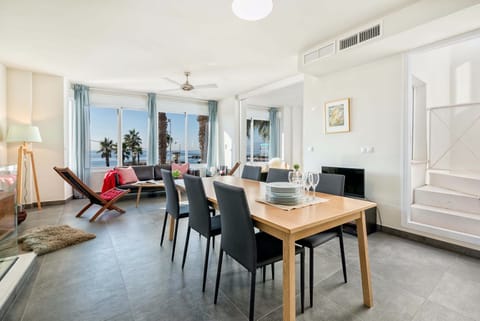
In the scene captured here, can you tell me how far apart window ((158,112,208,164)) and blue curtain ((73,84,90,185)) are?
1.77m

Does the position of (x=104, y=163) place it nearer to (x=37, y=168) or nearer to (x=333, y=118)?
(x=37, y=168)

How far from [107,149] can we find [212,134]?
291 centimetres

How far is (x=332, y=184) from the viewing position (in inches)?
88.4

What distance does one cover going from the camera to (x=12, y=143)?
172 inches

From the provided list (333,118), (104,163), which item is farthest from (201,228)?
(104,163)

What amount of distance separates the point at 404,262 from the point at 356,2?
2669 millimetres

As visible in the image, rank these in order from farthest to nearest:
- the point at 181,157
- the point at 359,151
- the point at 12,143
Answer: the point at 181,157 < the point at 12,143 < the point at 359,151

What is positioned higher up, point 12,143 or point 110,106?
point 110,106

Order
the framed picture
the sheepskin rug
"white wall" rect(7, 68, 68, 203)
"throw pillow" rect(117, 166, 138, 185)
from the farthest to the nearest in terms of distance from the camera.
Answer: "throw pillow" rect(117, 166, 138, 185) < "white wall" rect(7, 68, 68, 203) < the framed picture < the sheepskin rug

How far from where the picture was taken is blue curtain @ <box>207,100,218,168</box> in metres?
7.28

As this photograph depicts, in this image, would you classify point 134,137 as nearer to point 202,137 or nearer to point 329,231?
point 202,137

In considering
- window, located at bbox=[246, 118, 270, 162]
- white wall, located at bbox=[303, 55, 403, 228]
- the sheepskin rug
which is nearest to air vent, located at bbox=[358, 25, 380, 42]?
white wall, located at bbox=[303, 55, 403, 228]

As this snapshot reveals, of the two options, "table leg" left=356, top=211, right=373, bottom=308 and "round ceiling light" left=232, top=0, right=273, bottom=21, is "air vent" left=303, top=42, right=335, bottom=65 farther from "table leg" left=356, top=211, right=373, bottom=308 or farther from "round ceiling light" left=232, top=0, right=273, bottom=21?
"table leg" left=356, top=211, right=373, bottom=308

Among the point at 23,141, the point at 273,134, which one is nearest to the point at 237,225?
the point at 23,141
